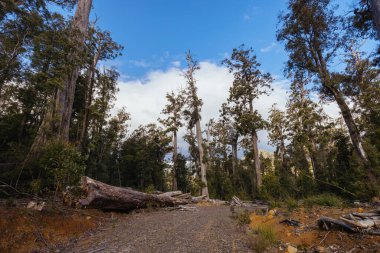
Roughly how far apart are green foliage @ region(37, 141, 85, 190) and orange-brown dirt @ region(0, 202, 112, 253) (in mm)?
810

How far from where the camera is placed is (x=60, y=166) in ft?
20.3

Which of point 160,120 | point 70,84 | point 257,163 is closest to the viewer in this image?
point 70,84

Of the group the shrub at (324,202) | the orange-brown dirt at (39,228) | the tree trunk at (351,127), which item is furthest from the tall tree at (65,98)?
the tree trunk at (351,127)

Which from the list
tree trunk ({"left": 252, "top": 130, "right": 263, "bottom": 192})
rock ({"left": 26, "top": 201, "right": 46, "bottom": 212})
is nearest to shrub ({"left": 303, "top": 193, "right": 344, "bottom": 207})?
tree trunk ({"left": 252, "top": 130, "right": 263, "bottom": 192})

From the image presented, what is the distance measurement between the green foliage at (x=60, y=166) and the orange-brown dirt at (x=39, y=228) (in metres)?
0.81

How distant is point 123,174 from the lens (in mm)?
30328

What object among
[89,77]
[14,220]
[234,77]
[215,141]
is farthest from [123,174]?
[14,220]

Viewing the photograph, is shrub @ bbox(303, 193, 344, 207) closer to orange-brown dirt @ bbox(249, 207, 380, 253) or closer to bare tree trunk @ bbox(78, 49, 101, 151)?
orange-brown dirt @ bbox(249, 207, 380, 253)

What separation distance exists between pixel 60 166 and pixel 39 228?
2153 millimetres

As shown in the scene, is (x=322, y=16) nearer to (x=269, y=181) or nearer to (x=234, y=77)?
(x=234, y=77)

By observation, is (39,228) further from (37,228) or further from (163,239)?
(163,239)

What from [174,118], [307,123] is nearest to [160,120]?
[174,118]

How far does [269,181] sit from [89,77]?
1616cm

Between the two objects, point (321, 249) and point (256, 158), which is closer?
point (321, 249)
